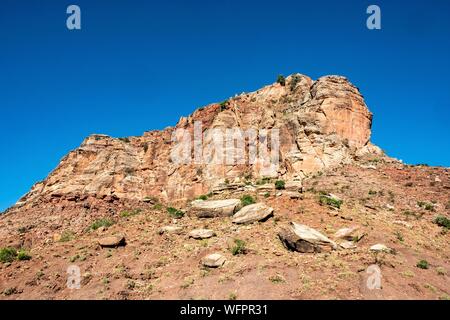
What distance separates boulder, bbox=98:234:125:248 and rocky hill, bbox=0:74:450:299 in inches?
3.9

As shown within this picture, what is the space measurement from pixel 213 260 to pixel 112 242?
27.5ft

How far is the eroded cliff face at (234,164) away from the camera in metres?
39.9

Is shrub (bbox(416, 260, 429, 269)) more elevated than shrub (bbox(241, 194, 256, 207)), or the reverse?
shrub (bbox(241, 194, 256, 207))

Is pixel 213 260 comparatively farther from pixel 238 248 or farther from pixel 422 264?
pixel 422 264

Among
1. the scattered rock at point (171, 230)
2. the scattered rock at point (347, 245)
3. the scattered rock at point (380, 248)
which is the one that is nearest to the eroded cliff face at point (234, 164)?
the scattered rock at point (171, 230)

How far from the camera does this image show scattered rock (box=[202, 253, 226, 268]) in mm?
17562

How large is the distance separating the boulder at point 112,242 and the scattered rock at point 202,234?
482cm

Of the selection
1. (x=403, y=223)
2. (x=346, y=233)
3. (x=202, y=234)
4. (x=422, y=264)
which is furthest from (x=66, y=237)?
(x=403, y=223)

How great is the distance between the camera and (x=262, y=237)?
2011 cm

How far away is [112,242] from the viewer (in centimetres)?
2239

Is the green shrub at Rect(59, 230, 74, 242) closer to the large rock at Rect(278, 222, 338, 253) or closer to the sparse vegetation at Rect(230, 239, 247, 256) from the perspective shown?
the sparse vegetation at Rect(230, 239, 247, 256)

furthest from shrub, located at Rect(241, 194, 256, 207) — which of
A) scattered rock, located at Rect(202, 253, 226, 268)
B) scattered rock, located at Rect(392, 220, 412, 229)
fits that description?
scattered rock, located at Rect(392, 220, 412, 229)
